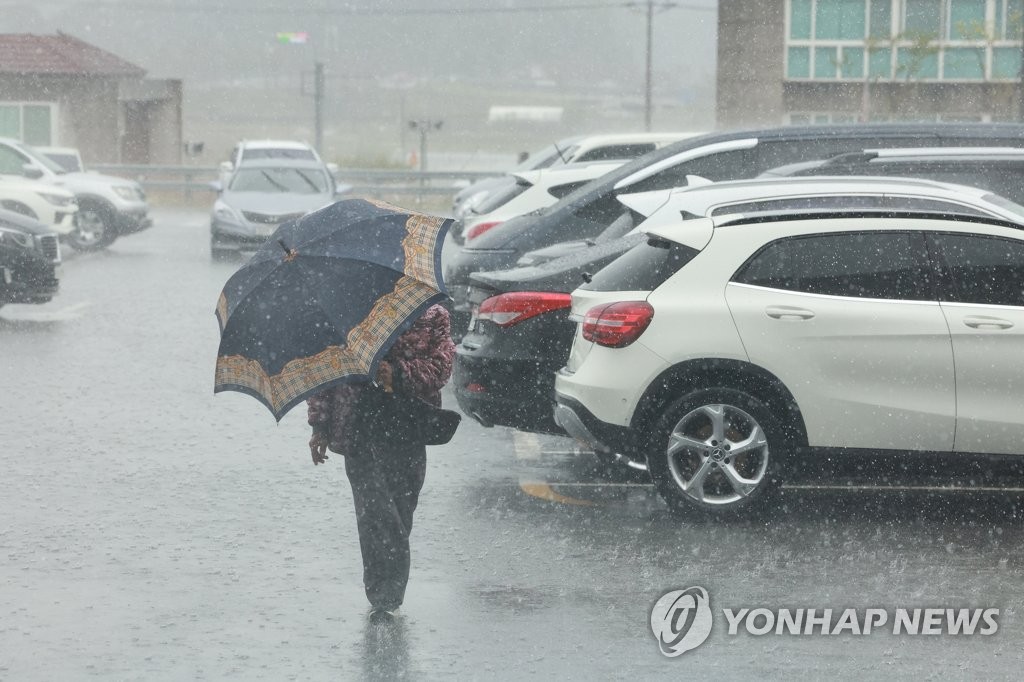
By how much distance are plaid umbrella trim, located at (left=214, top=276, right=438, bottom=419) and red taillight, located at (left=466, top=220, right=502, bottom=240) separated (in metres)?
8.37

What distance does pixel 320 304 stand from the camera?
6133 millimetres

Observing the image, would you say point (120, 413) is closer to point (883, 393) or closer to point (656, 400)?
point (656, 400)

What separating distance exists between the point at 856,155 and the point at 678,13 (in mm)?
170199

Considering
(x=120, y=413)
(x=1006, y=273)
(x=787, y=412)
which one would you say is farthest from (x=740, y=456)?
(x=120, y=413)

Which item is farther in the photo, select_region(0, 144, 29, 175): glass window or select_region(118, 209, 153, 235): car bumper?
select_region(118, 209, 153, 235): car bumper

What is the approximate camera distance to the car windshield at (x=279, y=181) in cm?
2641

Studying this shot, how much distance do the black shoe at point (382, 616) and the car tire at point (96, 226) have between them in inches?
842

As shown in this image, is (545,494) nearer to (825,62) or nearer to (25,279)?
(25,279)

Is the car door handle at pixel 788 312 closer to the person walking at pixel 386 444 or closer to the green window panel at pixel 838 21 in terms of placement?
the person walking at pixel 386 444

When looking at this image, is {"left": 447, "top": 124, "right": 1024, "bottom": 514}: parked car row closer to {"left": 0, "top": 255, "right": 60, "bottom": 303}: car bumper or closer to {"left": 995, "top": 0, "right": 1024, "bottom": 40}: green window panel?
{"left": 0, "top": 255, "right": 60, "bottom": 303}: car bumper

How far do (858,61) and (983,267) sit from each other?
3920cm

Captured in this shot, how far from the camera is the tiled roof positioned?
4656 cm

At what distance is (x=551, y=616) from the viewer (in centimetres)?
651

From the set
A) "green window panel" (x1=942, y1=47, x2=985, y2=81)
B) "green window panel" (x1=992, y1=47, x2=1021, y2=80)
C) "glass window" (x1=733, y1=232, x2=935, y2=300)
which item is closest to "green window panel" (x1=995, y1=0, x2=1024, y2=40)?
"green window panel" (x1=992, y1=47, x2=1021, y2=80)
